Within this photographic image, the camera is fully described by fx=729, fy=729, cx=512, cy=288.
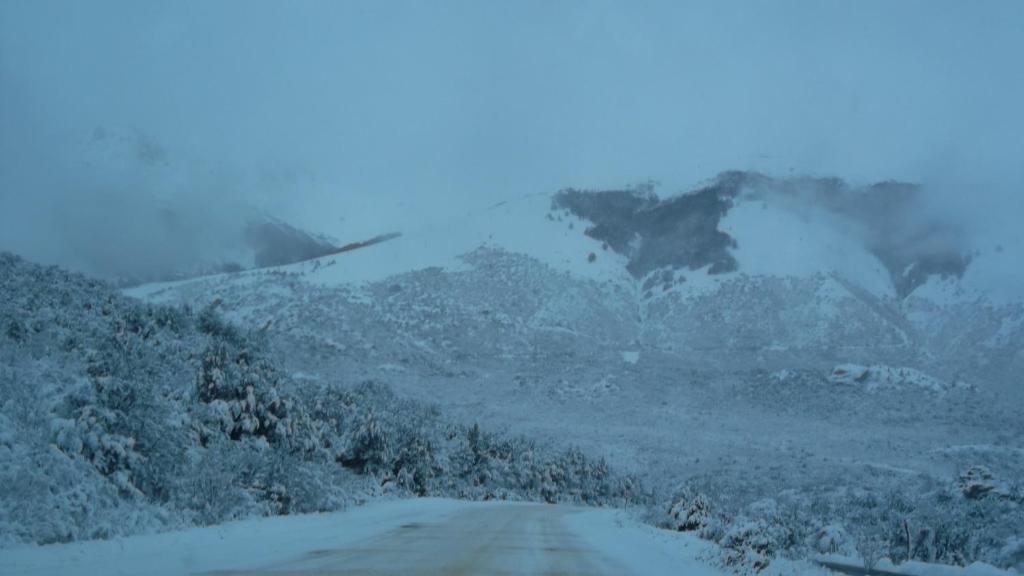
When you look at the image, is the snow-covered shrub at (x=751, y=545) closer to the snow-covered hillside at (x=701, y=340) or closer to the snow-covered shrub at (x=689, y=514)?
the snow-covered hillside at (x=701, y=340)

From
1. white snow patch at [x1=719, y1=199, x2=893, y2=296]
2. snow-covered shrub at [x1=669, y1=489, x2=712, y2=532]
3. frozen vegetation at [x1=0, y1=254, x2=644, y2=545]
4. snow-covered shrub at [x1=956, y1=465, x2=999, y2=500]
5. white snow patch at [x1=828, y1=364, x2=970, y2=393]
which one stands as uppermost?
white snow patch at [x1=719, y1=199, x2=893, y2=296]

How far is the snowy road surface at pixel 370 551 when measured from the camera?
7.61m

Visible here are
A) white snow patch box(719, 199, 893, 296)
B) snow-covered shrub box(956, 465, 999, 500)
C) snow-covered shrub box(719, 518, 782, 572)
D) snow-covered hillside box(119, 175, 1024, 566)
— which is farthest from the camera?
white snow patch box(719, 199, 893, 296)

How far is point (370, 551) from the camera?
959 cm

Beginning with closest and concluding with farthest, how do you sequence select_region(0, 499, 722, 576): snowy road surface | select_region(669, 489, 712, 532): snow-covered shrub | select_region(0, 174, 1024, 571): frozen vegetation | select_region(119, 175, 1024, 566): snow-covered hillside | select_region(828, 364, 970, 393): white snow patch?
select_region(0, 499, 722, 576): snowy road surface < select_region(0, 174, 1024, 571): frozen vegetation < select_region(669, 489, 712, 532): snow-covered shrub < select_region(119, 175, 1024, 566): snow-covered hillside < select_region(828, 364, 970, 393): white snow patch

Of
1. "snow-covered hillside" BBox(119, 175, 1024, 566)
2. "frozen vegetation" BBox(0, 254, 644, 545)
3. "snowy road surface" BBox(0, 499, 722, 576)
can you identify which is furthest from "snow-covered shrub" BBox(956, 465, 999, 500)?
"frozen vegetation" BBox(0, 254, 644, 545)

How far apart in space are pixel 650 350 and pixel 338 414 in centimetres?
4990

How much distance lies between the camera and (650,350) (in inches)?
2837

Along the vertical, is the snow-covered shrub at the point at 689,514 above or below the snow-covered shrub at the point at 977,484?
above

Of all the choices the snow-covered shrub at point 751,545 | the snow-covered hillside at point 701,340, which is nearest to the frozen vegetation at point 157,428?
the snow-covered shrub at point 751,545

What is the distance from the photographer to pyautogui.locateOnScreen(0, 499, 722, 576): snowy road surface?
761cm

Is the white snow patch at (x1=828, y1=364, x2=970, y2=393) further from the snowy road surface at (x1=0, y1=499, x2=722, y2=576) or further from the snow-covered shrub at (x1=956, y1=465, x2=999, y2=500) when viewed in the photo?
the snowy road surface at (x1=0, y1=499, x2=722, y2=576)

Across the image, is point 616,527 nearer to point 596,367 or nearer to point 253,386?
point 253,386

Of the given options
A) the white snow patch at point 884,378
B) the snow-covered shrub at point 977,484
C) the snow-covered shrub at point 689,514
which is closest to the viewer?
the snow-covered shrub at point 689,514
